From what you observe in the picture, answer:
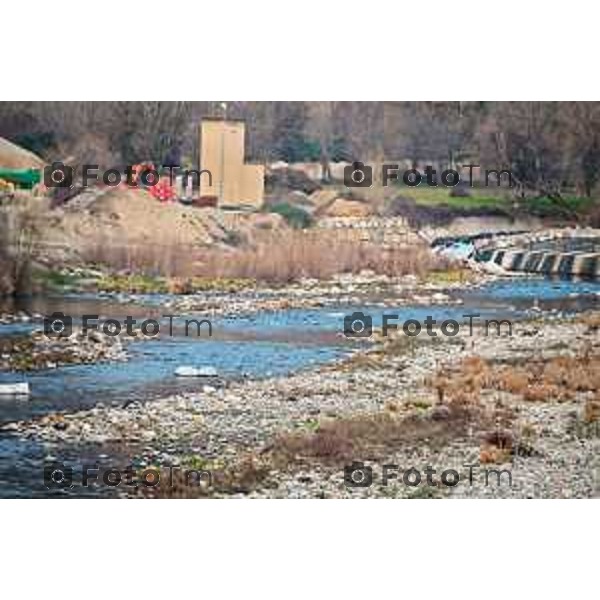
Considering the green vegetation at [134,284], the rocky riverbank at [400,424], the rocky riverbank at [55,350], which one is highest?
the green vegetation at [134,284]

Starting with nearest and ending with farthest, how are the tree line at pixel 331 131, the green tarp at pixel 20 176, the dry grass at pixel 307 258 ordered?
1. the tree line at pixel 331 131
2. the green tarp at pixel 20 176
3. the dry grass at pixel 307 258

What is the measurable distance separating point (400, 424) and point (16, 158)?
1.89 metres

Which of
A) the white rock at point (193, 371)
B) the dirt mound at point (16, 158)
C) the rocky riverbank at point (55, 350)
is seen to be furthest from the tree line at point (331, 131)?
the white rock at point (193, 371)

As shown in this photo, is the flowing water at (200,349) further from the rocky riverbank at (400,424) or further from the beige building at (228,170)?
the beige building at (228,170)

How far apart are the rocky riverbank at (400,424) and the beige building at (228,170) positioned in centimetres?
77

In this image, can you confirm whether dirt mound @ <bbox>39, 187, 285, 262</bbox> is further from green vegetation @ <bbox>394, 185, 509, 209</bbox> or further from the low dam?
→ the low dam

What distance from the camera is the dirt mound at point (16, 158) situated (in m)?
5.33

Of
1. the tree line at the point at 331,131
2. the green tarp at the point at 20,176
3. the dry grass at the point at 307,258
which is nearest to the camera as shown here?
the tree line at the point at 331,131

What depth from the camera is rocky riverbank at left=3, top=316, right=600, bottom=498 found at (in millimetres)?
5328

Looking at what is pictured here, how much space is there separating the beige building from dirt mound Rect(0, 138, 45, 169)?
669 millimetres

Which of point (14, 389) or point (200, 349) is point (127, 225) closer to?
point (200, 349)

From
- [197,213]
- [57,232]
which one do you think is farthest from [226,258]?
[57,232]
